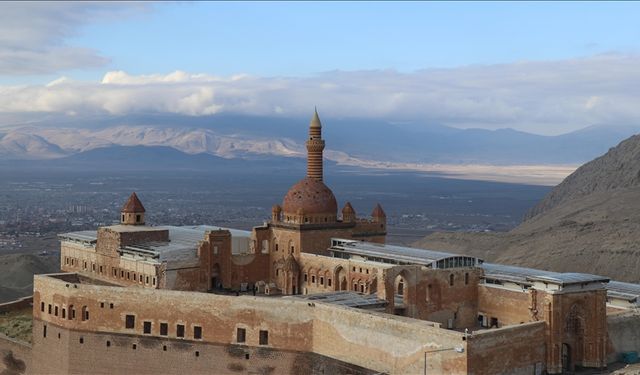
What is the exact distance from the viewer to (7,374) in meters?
66.1

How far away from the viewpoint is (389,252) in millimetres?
63281

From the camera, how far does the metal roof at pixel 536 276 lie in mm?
52375

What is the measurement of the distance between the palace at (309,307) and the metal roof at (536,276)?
16 centimetres

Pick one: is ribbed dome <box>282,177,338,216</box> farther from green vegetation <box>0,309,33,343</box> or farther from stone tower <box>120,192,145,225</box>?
green vegetation <box>0,309,33,343</box>

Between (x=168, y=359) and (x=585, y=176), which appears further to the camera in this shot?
(x=585, y=176)

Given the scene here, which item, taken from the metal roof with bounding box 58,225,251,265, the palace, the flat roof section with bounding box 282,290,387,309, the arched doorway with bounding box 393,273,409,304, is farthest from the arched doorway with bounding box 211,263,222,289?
the arched doorway with bounding box 393,273,409,304

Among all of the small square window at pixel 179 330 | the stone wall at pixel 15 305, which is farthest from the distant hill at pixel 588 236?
the stone wall at pixel 15 305

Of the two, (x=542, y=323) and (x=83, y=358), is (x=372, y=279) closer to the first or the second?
(x=542, y=323)

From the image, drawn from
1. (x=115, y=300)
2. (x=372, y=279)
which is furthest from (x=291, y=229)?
(x=115, y=300)

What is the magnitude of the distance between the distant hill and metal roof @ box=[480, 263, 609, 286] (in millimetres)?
32084

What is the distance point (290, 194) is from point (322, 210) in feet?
9.44

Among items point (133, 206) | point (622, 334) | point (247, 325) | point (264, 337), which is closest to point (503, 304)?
point (622, 334)

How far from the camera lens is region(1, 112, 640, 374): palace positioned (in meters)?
49.2

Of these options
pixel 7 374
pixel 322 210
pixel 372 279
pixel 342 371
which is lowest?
pixel 7 374
